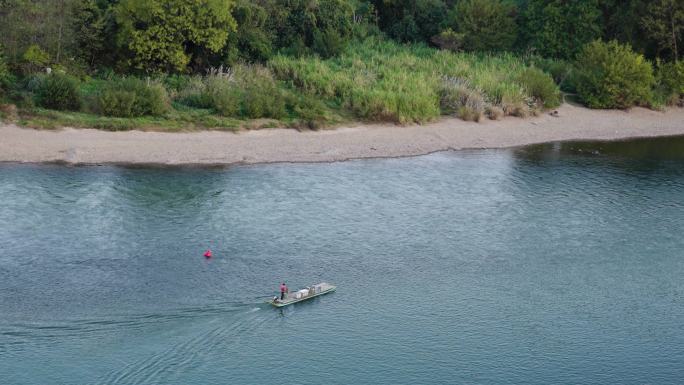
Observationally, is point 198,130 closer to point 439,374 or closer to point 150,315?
point 150,315

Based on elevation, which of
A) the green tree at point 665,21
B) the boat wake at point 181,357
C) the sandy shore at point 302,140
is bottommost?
the boat wake at point 181,357

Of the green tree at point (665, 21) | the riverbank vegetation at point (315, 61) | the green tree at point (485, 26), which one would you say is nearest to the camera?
the riverbank vegetation at point (315, 61)

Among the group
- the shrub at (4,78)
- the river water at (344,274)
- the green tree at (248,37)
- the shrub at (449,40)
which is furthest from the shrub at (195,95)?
the shrub at (449,40)

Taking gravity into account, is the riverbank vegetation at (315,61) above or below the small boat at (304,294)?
above

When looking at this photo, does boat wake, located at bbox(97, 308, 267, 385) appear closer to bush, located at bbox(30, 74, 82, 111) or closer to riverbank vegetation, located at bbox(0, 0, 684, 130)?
riverbank vegetation, located at bbox(0, 0, 684, 130)

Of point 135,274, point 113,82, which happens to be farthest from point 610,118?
point 135,274

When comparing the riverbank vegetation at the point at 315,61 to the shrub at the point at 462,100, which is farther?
the shrub at the point at 462,100

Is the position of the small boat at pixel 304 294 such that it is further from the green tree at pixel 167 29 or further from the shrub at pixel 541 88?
the shrub at pixel 541 88
